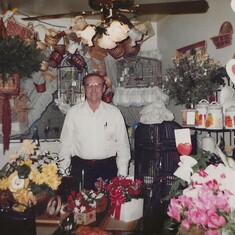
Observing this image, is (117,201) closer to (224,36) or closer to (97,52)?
(224,36)

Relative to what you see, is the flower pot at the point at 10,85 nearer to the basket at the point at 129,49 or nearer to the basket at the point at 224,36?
the basket at the point at 129,49

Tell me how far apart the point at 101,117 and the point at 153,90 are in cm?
156

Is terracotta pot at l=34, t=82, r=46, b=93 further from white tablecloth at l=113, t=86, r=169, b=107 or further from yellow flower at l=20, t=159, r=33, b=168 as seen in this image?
yellow flower at l=20, t=159, r=33, b=168

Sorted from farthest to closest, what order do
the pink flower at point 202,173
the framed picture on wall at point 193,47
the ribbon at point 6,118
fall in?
1. the ribbon at point 6,118
2. the framed picture on wall at point 193,47
3. the pink flower at point 202,173

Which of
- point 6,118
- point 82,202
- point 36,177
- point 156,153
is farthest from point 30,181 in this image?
point 6,118

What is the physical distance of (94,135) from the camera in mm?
3449

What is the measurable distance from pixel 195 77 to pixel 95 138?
1.17m

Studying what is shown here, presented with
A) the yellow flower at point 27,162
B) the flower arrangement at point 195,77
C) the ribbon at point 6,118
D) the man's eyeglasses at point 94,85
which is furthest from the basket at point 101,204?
the ribbon at point 6,118

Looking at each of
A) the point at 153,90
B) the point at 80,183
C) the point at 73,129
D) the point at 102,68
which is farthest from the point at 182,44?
the point at 80,183

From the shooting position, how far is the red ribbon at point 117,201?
5.98 feet

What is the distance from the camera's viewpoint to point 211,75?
3.26m

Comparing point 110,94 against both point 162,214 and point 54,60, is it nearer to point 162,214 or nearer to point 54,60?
point 54,60

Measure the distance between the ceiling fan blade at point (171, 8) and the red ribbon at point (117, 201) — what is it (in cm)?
138

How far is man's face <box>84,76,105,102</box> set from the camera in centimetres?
336
